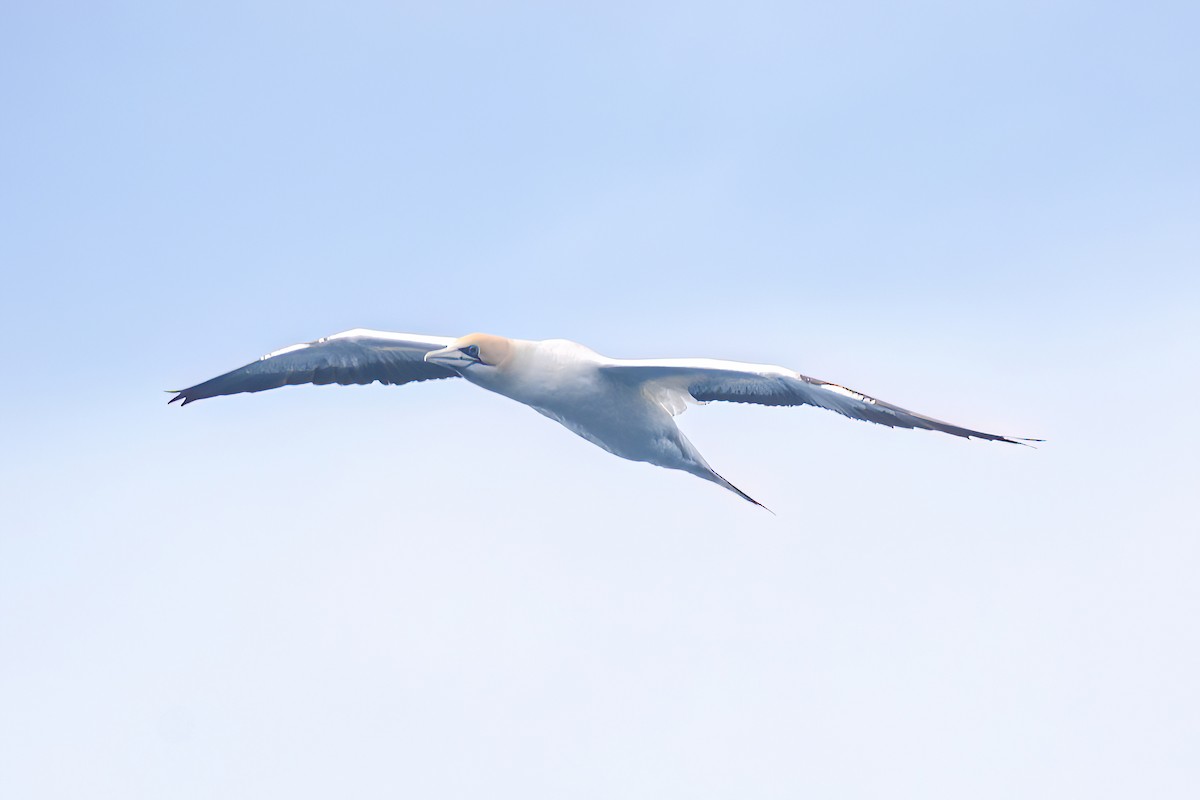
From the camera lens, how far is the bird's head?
60.2 ft

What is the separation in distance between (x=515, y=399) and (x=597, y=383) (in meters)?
1.45

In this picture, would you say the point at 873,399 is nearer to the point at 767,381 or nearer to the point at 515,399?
the point at 767,381

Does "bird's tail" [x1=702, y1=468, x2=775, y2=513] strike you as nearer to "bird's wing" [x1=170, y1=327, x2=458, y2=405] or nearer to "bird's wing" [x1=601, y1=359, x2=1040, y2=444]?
"bird's wing" [x1=601, y1=359, x2=1040, y2=444]

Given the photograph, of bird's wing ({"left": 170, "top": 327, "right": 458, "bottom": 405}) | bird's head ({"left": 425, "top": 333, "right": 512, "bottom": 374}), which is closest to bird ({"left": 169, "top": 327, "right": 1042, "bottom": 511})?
bird's head ({"left": 425, "top": 333, "right": 512, "bottom": 374})

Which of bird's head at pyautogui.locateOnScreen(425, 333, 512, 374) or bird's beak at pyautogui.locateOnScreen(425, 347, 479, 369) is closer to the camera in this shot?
bird's head at pyautogui.locateOnScreen(425, 333, 512, 374)

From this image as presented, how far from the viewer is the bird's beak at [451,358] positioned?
18.5m

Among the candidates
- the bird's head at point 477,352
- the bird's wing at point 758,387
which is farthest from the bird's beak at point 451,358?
the bird's wing at point 758,387

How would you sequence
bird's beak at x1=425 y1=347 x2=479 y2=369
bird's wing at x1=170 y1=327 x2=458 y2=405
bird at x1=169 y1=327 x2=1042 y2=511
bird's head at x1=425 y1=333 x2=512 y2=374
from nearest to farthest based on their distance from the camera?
bird at x1=169 y1=327 x2=1042 y2=511, bird's head at x1=425 y1=333 x2=512 y2=374, bird's beak at x1=425 y1=347 x2=479 y2=369, bird's wing at x1=170 y1=327 x2=458 y2=405

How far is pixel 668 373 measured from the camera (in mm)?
17438

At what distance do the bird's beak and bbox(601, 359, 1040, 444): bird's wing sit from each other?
212 cm

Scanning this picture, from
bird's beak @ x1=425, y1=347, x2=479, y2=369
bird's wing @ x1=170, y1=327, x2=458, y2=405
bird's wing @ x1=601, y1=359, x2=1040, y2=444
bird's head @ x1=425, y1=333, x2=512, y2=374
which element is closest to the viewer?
bird's wing @ x1=601, y1=359, x2=1040, y2=444

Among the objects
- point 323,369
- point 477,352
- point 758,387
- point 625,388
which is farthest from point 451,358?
point 758,387

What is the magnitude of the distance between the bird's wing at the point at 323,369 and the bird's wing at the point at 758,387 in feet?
12.9

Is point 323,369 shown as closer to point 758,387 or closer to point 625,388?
point 625,388
